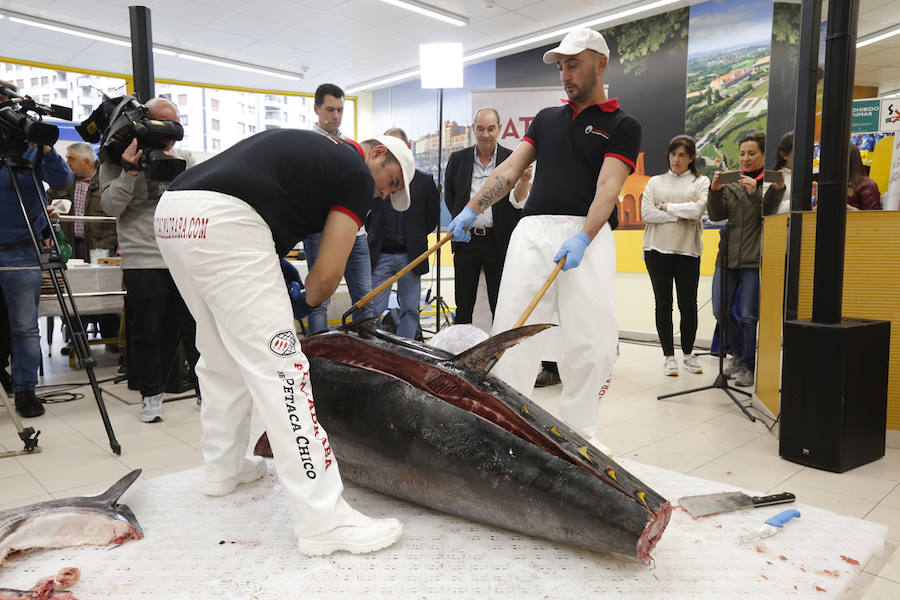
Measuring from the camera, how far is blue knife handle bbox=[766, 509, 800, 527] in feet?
6.71

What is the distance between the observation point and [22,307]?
3662 mm

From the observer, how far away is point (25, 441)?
118 inches

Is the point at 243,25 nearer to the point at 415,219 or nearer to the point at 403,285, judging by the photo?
the point at 415,219

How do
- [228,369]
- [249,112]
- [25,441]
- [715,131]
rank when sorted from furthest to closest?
[249,112] < [715,131] < [25,441] < [228,369]

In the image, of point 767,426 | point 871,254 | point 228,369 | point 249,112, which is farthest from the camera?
point 249,112

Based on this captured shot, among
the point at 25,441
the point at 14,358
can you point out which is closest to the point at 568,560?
the point at 25,441

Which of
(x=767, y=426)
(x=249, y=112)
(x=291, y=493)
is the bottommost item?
(x=767, y=426)

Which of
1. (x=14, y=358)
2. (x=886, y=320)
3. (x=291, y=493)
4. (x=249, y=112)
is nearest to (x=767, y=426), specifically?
(x=886, y=320)

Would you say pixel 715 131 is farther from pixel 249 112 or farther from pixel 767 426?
pixel 249 112

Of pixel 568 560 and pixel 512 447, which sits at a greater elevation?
pixel 512 447

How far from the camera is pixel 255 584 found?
5.48ft

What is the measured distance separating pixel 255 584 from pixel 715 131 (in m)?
7.06

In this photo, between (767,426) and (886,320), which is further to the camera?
(767,426)

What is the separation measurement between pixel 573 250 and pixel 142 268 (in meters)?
2.44
